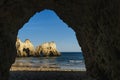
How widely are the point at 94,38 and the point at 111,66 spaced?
3368 mm

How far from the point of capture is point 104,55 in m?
16.9

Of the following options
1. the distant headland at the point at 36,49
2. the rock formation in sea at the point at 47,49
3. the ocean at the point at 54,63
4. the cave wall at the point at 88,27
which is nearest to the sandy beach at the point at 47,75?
the cave wall at the point at 88,27

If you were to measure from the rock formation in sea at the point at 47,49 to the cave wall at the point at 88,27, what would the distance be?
89113 millimetres

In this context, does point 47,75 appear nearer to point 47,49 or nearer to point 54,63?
point 54,63

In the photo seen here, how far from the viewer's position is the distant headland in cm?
10760

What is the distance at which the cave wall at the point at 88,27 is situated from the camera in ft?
49.8

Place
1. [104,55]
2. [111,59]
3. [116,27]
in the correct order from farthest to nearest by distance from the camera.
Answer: [104,55]
[111,59]
[116,27]

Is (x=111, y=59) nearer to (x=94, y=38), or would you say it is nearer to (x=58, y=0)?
(x=94, y=38)

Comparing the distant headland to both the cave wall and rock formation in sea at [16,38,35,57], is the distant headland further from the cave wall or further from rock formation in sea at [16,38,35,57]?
the cave wall

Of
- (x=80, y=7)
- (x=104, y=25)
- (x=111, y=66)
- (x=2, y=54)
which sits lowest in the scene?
(x=111, y=66)

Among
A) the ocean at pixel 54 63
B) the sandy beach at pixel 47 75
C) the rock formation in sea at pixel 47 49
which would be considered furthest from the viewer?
the rock formation in sea at pixel 47 49

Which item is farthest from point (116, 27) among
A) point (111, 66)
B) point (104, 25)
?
point (111, 66)

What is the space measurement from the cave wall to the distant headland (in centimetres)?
8626

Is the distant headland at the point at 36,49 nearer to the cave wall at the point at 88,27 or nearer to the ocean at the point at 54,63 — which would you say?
the ocean at the point at 54,63
